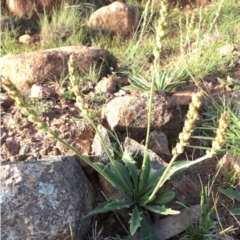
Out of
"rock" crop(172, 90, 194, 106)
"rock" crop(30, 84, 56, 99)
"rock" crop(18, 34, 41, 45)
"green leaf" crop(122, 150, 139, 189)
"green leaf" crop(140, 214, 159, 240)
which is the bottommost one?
"rock" crop(18, 34, 41, 45)

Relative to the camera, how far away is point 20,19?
4.67 meters

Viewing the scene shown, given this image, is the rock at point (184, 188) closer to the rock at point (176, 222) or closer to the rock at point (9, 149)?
the rock at point (176, 222)

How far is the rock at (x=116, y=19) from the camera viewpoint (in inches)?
180

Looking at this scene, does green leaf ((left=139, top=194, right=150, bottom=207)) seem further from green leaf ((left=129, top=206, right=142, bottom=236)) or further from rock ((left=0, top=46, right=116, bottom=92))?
rock ((left=0, top=46, right=116, bottom=92))

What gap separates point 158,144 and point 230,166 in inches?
17.5

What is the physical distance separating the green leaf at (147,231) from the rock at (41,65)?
1.57 metres

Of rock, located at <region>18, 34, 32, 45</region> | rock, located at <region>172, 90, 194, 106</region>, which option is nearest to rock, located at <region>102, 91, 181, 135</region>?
rock, located at <region>172, 90, 194, 106</region>

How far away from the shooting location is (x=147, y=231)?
2.03m

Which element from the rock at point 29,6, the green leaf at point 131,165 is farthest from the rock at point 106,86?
the rock at point 29,6

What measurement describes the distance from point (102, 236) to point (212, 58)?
1.95 metres

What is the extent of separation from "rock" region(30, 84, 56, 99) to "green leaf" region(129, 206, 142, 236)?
1.33 m

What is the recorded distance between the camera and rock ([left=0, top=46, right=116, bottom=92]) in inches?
126

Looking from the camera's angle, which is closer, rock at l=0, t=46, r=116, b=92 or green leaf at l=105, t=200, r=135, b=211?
green leaf at l=105, t=200, r=135, b=211

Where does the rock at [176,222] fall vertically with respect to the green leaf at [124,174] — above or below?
below
